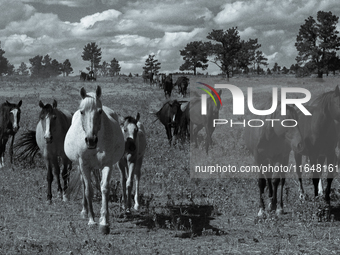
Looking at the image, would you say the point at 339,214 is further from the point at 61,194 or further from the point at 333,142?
the point at 61,194

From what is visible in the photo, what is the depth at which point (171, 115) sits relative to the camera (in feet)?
56.4

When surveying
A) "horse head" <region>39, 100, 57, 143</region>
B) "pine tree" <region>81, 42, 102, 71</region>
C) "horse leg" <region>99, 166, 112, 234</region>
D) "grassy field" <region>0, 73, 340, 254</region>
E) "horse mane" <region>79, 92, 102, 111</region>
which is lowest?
"grassy field" <region>0, 73, 340, 254</region>

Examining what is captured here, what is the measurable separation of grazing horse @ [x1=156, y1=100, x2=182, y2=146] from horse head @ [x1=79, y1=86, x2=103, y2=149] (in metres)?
10.2

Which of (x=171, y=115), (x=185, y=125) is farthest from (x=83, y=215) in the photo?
(x=171, y=115)

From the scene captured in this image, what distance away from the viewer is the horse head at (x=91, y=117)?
20.4 ft

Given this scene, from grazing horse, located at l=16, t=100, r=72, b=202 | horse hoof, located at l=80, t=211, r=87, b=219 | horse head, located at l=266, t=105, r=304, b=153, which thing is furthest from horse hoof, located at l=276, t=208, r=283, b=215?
grazing horse, located at l=16, t=100, r=72, b=202

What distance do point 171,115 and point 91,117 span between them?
1099cm

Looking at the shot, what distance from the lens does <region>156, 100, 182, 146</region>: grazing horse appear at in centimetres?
1678

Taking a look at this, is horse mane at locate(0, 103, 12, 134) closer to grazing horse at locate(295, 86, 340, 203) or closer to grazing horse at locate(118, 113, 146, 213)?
grazing horse at locate(118, 113, 146, 213)

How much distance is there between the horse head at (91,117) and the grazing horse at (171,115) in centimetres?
1017

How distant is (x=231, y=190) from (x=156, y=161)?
3.89m

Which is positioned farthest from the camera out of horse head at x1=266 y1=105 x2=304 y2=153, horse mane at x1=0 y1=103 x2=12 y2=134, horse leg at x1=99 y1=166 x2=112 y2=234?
horse mane at x1=0 y1=103 x2=12 y2=134

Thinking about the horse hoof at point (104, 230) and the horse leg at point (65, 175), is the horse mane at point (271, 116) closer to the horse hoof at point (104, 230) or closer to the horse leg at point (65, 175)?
the horse hoof at point (104, 230)

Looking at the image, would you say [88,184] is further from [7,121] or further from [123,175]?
[7,121]
